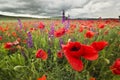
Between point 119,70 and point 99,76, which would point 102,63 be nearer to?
point 99,76

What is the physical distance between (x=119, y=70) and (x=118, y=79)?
21.9 inches

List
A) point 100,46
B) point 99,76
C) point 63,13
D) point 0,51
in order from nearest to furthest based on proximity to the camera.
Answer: point 100,46
point 99,76
point 0,51
point 63,13

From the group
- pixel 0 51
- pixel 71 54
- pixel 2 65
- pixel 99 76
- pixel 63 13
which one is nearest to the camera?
pixel 71 54

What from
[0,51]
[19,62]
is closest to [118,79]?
[19,62]

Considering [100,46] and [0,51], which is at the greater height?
[100,46]

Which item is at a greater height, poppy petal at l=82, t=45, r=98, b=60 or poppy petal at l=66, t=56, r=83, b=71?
poppy petal at l=82, t=45, r=98, b=60

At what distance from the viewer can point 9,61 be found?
91.0 inches

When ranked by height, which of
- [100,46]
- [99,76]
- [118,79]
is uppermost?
[100,46]

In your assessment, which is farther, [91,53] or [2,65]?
[2,65]

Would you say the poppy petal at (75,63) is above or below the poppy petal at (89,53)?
below

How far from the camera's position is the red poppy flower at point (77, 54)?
2.84 ft

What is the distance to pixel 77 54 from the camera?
0.87m

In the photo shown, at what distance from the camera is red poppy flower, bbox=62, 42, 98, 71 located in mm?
866

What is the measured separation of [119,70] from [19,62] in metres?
1.46
